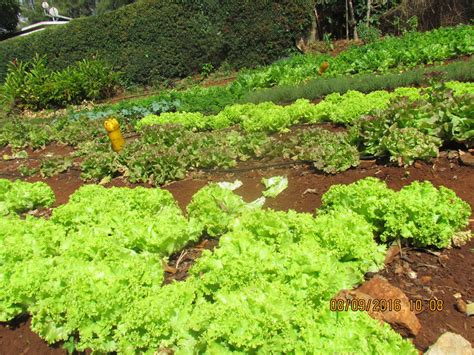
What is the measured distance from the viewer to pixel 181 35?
1908 cm

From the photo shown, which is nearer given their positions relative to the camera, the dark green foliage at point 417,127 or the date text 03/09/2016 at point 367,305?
the date text 03/09/2016 at point 367,305

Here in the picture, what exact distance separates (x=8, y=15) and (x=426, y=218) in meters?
42.3

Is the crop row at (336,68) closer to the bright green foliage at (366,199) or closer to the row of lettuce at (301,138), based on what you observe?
the row of lettuce at (301,138)

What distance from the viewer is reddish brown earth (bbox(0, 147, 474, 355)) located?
3.02 m

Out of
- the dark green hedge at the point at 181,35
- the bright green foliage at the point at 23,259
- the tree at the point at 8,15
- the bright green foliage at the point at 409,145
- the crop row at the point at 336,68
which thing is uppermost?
the tree at the point at 8,15

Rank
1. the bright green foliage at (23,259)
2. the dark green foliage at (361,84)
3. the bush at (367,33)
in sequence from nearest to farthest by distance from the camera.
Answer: the bright green foliage at (23,259)
the dark green foliage at (361,84)
the bush at (367,33)

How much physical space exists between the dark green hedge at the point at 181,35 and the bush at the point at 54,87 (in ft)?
6.83

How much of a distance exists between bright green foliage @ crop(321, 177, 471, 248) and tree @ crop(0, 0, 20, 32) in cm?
4093

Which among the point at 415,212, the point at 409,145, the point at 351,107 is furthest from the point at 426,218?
the point at 351,107

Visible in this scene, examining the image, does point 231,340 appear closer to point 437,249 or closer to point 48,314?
point 48,314

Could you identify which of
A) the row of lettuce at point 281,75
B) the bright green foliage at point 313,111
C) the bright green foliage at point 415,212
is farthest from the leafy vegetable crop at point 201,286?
the row of lettuce at point 281,75

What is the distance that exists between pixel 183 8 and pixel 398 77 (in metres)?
12.6

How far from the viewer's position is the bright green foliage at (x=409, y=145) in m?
4.86

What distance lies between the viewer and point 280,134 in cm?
743
